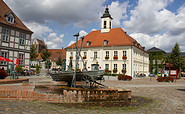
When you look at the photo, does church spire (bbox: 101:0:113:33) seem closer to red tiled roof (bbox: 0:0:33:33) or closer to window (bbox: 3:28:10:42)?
red tiled roof (bbox: 0:0:33:33)

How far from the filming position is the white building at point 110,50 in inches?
1496

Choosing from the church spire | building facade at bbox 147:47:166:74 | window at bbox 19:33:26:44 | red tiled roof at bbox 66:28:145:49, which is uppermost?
the church spire

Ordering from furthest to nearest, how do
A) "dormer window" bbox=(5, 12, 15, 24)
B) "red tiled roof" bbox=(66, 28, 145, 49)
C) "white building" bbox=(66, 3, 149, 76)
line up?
"red tiled roof" bbox=(66, 28, 145, 49) → "white building" bbox=(66, 3, 149, 76) → "dormer window" bbox=(5, 12, 15, 24)

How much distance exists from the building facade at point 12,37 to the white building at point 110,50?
14.5 meters

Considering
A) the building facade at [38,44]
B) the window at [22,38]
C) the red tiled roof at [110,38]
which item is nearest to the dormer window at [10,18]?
the window at [22,38]

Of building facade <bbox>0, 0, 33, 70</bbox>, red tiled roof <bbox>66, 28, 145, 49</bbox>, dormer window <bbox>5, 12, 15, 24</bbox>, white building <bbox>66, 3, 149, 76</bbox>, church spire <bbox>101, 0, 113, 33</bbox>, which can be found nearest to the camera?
building facade <bbox>0, 0, 33, 70</bbox>

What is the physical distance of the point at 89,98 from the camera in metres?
6.59

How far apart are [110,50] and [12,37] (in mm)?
22426

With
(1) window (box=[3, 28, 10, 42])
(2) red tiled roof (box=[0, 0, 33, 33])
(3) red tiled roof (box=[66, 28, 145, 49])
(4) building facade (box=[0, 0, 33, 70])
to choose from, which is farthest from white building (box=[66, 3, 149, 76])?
(1) window (box=[3, 28, 10, 42])

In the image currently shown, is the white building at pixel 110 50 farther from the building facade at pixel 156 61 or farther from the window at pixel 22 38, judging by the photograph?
the building facade at pixel 156 61

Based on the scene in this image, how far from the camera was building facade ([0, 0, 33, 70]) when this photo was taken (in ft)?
83.1

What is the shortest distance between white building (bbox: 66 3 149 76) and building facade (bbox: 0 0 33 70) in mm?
14544

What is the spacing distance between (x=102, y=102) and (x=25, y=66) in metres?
26.2

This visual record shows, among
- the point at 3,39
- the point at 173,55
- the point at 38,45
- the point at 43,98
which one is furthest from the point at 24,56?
the point at 38,45
